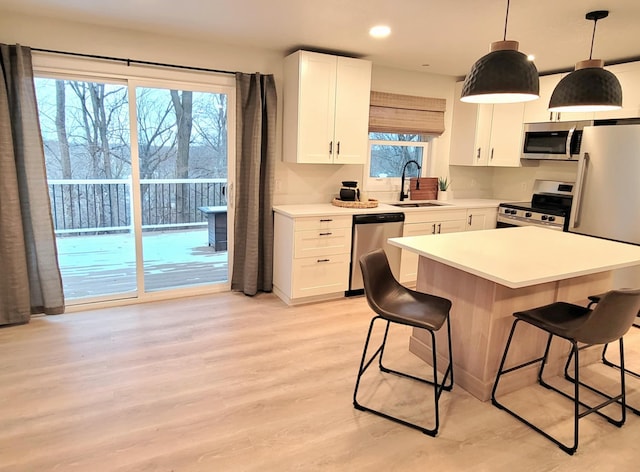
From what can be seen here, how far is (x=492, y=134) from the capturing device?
16.0 feet

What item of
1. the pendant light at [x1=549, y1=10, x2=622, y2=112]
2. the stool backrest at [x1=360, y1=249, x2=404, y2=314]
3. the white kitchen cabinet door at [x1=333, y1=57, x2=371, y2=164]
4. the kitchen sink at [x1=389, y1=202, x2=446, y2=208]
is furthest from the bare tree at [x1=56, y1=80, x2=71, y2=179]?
the pendant light at [x1=549, y1=10, x2=622, y2=112]

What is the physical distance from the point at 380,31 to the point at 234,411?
9.61ft

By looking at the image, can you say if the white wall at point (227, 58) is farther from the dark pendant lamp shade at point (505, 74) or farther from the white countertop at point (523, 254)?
the dark pendant lamp shade at point (505, 74)

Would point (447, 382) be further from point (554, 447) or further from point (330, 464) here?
point (330, 464)

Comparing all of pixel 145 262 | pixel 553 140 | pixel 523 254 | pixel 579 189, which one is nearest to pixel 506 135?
pixel 553 140

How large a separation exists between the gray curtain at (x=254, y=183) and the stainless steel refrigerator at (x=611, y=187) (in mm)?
2899

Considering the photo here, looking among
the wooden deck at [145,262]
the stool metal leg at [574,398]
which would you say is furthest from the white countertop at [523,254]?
the wooden deck at [145,262]

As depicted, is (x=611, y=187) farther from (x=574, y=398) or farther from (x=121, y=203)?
(x=121, y=203)

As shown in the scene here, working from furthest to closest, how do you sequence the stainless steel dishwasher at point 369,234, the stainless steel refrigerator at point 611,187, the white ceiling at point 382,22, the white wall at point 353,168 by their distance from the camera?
1. the white wall at point 353,168
2. the stainless steel dishwasher at point 369,234
3. the stainless steel refrigerator at point 611,187
4. the white ceiling at point 382,22

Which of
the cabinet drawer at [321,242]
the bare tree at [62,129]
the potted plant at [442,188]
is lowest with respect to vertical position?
the cabinet drawer at [321,242]

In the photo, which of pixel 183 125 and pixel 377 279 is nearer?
pixel 377 279

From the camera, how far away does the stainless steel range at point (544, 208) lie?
14.1ft

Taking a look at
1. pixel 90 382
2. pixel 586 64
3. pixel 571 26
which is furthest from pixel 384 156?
pixel 90 382

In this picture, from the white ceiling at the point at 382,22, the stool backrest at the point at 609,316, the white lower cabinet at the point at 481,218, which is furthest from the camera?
the white lower cabinet at the point at 481,218
